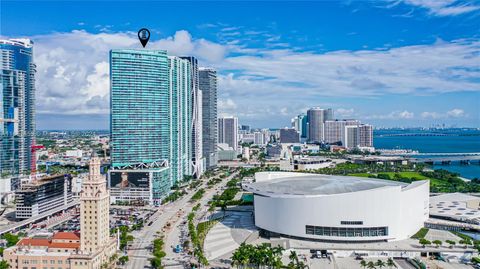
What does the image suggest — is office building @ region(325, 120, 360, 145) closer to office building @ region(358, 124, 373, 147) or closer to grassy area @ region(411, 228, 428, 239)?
office building @ region(358, 124, 373, 147)

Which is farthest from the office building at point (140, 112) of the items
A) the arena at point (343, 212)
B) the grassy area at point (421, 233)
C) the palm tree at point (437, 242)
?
the palm tree at point (437, 242)

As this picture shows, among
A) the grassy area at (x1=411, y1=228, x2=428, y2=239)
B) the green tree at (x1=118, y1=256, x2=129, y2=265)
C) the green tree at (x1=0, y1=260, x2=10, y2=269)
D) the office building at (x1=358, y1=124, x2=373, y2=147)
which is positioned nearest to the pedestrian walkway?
the green tree at (x1=118, y1=256, x2=129, y2=265)

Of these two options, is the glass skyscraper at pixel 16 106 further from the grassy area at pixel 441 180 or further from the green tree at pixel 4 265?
the grassy area at pixel 441 180

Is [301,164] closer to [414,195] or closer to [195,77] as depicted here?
[195,77]

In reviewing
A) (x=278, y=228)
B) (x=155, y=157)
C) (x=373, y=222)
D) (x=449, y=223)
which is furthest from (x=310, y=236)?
(x=155, y=157)

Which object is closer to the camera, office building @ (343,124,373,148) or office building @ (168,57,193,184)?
office building @ (168,57,193,184)

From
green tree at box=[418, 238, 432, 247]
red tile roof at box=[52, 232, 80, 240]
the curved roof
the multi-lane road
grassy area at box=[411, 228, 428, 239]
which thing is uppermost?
the curved roof

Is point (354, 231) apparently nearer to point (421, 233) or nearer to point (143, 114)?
point (421, 233)
